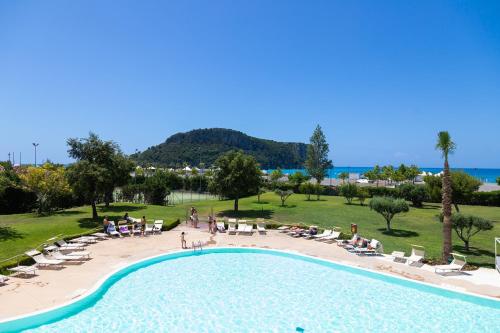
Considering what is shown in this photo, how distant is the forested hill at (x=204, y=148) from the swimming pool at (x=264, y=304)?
130124 mm

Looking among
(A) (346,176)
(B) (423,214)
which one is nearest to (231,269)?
(B) (423,214)

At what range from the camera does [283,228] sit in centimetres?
2453

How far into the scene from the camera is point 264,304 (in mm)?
12289

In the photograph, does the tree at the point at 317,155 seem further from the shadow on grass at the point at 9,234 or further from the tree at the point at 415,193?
the shadow on grass at the point at 9,234

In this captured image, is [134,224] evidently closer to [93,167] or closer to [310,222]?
[93,167]

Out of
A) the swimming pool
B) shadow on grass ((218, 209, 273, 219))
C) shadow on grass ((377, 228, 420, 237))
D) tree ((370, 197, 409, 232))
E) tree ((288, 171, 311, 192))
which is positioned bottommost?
the swimming pool

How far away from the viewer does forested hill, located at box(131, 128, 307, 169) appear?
6152 inches

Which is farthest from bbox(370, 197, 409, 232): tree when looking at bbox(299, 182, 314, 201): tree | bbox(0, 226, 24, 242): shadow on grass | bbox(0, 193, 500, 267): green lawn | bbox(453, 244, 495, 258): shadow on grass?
bbox(299, 182, 314, 201): tree

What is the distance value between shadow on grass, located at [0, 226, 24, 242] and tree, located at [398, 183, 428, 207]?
3622cm

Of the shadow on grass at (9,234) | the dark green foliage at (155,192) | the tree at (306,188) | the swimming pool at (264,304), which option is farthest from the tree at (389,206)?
the dark green foliage at (155,192)

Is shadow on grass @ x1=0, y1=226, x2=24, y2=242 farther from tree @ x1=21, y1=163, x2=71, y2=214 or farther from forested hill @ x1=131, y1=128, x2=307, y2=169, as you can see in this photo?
forested hill @ x1=131, y1=128, x2=307, y2=169

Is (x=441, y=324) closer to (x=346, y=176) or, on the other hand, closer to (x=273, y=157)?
(x=346, y=176)

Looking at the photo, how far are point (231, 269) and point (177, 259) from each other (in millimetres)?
3185

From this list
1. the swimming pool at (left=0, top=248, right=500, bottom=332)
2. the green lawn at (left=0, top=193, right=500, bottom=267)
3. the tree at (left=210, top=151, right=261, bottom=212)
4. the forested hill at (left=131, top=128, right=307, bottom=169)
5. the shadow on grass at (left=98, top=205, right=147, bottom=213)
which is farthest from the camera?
the forested hill at (left=131, top=128, right=307, bottom=169)
